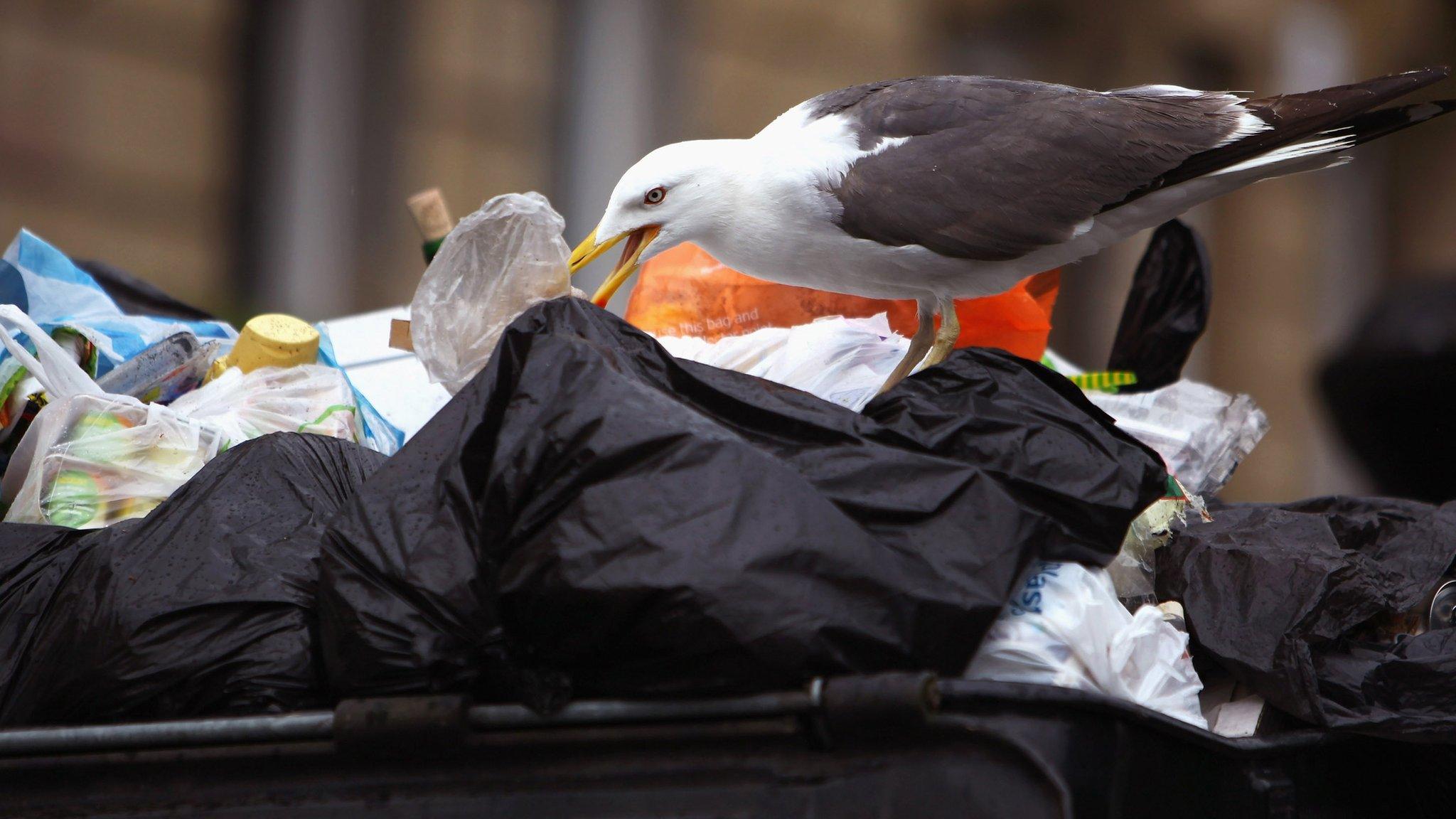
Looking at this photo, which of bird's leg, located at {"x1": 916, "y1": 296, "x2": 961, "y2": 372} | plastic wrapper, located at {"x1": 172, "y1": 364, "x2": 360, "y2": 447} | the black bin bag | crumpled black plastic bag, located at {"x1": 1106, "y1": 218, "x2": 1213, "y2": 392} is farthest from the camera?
crumpled black plastic bag, located at {"x1": 1106, "y1": 218, "x2": 1213, "y2": 392}

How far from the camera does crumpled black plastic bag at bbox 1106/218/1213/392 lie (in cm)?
247

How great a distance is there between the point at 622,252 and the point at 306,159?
3.88 m

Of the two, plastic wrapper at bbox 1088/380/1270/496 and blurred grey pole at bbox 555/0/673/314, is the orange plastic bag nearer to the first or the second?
plastic wrapper at bbox 1088/380/1270/496

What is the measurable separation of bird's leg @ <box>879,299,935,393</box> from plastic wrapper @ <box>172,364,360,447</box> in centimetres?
78

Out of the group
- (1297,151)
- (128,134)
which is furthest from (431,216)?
(128,134)

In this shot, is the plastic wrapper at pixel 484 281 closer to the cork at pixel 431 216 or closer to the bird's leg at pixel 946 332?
the bird's leg at pixel 946 332

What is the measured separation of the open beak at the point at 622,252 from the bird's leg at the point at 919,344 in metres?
0.41

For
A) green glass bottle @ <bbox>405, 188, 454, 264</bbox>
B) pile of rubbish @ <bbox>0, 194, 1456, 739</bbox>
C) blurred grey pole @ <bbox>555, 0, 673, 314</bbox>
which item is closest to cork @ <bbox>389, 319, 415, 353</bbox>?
pile of rubbish @ <bbox>0, 194, 1456, 739</bbox>

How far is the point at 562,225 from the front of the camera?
6.37ft

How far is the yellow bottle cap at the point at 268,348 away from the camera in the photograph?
2074 mm

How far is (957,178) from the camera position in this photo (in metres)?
2.00

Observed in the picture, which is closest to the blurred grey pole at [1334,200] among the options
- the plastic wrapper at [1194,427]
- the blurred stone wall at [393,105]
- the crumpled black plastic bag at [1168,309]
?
the blurred stone wall at [393,105]

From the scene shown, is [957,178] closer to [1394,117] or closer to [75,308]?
[1394,117]

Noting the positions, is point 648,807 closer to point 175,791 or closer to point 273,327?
point 175,791
